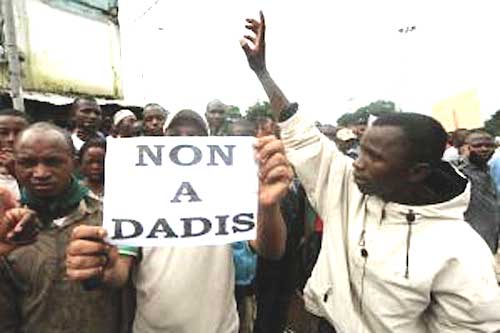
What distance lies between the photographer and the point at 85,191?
7.85 ft

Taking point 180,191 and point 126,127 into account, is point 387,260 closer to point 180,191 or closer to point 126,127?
point 180,191

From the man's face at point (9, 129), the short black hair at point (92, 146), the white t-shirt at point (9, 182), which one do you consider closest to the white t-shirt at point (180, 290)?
the white t-shirt at point (9, 182)

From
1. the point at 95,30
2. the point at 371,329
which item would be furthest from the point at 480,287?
the point at 95,30

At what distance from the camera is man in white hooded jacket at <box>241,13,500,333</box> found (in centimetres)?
208

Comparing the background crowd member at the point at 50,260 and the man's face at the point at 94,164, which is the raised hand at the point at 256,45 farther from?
the man's face at the point at 94,164

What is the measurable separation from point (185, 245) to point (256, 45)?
1035mm

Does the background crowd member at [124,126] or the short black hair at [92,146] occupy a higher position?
the background crowd member at [124,126]

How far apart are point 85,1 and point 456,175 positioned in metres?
13.9

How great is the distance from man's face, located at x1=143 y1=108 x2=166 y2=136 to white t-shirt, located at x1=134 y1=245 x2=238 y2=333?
11.0ft

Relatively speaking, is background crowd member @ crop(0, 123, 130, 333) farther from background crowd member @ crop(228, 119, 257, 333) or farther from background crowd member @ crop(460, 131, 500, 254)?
background crowd member @ crop(460, 131, 500, 254)

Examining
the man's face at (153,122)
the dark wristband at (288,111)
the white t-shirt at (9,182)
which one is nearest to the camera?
the dark wristband at (288,111)

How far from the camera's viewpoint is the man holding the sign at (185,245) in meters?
2.03

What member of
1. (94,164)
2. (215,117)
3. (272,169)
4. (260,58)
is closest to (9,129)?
(94,164)

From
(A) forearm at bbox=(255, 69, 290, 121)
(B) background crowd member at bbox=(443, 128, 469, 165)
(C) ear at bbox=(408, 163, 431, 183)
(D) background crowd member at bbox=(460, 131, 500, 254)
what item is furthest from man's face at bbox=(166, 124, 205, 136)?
(B) background crowd member at bbox=(443, 128, 469, 165)
